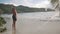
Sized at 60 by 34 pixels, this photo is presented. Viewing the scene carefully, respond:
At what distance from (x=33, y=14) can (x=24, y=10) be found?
103 mm

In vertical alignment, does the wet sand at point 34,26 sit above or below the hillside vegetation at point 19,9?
below

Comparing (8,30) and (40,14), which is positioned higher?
(40,14)

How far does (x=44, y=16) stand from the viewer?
1.49m

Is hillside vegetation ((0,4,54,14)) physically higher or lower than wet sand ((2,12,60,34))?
higher

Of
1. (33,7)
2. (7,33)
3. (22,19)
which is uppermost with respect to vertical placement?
(33,7)

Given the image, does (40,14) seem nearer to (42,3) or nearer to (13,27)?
(42,3)

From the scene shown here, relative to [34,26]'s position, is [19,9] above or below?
above

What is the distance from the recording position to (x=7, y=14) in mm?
1468

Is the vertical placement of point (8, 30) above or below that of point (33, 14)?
below

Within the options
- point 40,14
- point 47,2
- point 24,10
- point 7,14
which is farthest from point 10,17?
point 47,2

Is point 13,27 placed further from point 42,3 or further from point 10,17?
point 42,3

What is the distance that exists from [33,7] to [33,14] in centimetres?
7

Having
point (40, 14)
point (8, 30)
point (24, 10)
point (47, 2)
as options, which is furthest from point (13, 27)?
point (47, 2)

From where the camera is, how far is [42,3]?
59.0 inches
